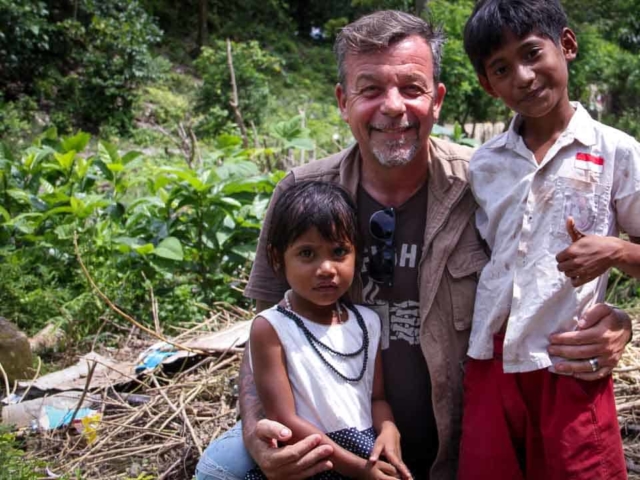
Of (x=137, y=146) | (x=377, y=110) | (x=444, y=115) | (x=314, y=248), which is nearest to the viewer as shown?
(x=314, y=248)

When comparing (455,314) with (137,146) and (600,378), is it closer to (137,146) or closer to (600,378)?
(600,378)

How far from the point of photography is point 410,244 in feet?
8.23

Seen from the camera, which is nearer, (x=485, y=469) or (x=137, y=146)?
(x=485, y=469)

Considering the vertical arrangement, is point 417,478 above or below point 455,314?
below

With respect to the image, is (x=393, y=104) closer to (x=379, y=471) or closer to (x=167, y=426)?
(x=379, y=471)

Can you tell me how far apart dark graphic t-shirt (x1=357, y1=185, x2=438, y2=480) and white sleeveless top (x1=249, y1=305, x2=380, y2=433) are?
17 cm

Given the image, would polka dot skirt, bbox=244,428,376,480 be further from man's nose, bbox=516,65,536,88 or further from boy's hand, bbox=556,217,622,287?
man's nose, bbox=516,65,536,88

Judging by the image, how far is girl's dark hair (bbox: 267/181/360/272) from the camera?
227 centimetres

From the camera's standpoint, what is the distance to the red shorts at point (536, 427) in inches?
81.7

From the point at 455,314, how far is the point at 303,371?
0.54 metres

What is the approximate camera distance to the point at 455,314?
2400 mm

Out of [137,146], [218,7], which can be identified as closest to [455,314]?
[137,146]

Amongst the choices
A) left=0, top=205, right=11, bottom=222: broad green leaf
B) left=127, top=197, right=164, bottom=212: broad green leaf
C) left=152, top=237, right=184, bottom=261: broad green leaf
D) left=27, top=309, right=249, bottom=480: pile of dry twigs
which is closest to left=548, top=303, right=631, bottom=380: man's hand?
left=27, top=309, right=249, bottom=480: pile of dry twigs

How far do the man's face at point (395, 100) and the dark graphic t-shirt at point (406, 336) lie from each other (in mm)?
218
